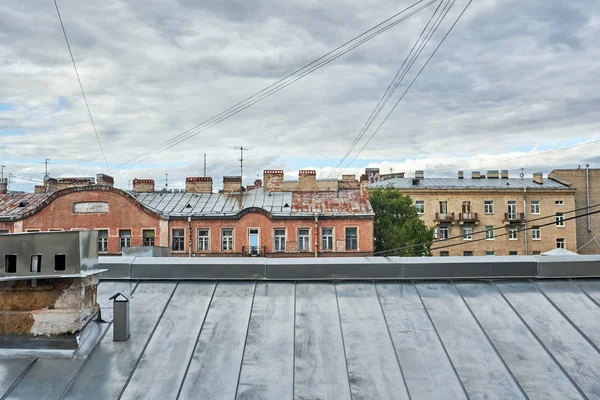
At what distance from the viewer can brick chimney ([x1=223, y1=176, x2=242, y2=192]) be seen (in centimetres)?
3588

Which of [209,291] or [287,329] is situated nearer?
[287,329]

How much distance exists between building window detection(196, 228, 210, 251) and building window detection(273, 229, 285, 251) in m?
4.12

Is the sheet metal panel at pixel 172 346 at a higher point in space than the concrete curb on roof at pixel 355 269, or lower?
lower

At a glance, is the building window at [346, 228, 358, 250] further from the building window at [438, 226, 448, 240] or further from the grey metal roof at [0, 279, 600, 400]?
the grey metal roof at [0, 279, 600, 400]

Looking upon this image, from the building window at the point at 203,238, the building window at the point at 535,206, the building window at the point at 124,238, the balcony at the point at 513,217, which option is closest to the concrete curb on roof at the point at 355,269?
the building window at the point at 203,238

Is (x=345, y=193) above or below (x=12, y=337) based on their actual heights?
above

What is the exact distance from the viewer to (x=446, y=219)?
45.2m

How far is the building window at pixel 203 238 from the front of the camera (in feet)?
105

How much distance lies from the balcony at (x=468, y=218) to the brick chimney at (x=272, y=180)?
18.3m

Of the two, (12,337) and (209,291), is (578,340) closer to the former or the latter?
(209,291)

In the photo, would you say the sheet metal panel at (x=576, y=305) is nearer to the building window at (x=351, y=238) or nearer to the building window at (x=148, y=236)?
the building window at (x=351, y=238)

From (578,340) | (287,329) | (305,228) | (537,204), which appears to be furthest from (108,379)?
(537,204)

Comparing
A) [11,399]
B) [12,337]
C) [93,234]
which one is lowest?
[11,399]

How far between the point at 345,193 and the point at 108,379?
96.0 feet
